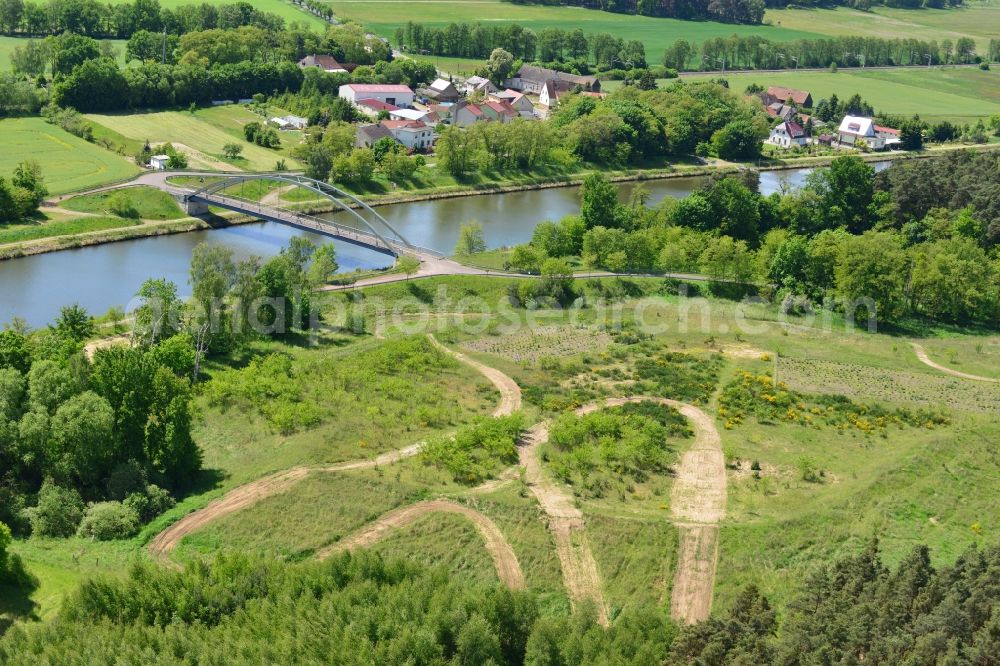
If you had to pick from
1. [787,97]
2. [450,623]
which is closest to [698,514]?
[450,623]

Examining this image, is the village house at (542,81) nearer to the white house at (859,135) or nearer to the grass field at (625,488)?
the white house at (859,135)

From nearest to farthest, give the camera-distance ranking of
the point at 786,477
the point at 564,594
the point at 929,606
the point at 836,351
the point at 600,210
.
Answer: the point at 929,606, the point at 564,594, the point at 786,477, the point at 836,351, the point at 600,210

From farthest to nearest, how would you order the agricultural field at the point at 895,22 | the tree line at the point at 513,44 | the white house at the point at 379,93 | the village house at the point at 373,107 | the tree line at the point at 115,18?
the agricultural field at the point at 895,22 < the tree line at the point at 513,44 < the tree line at the point at 115,18 < the white house at the point at 379,93 < the village house at the point at 373,107

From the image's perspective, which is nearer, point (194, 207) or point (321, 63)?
point (194, 207)

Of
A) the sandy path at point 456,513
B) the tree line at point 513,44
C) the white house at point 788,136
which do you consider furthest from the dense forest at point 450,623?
the tree line at point 513,44

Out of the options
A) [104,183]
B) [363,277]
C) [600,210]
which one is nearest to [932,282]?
[600,210]

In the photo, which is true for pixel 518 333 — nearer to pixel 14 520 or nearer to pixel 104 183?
pixel 14 520

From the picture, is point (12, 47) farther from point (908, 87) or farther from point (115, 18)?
point (908, 87)
